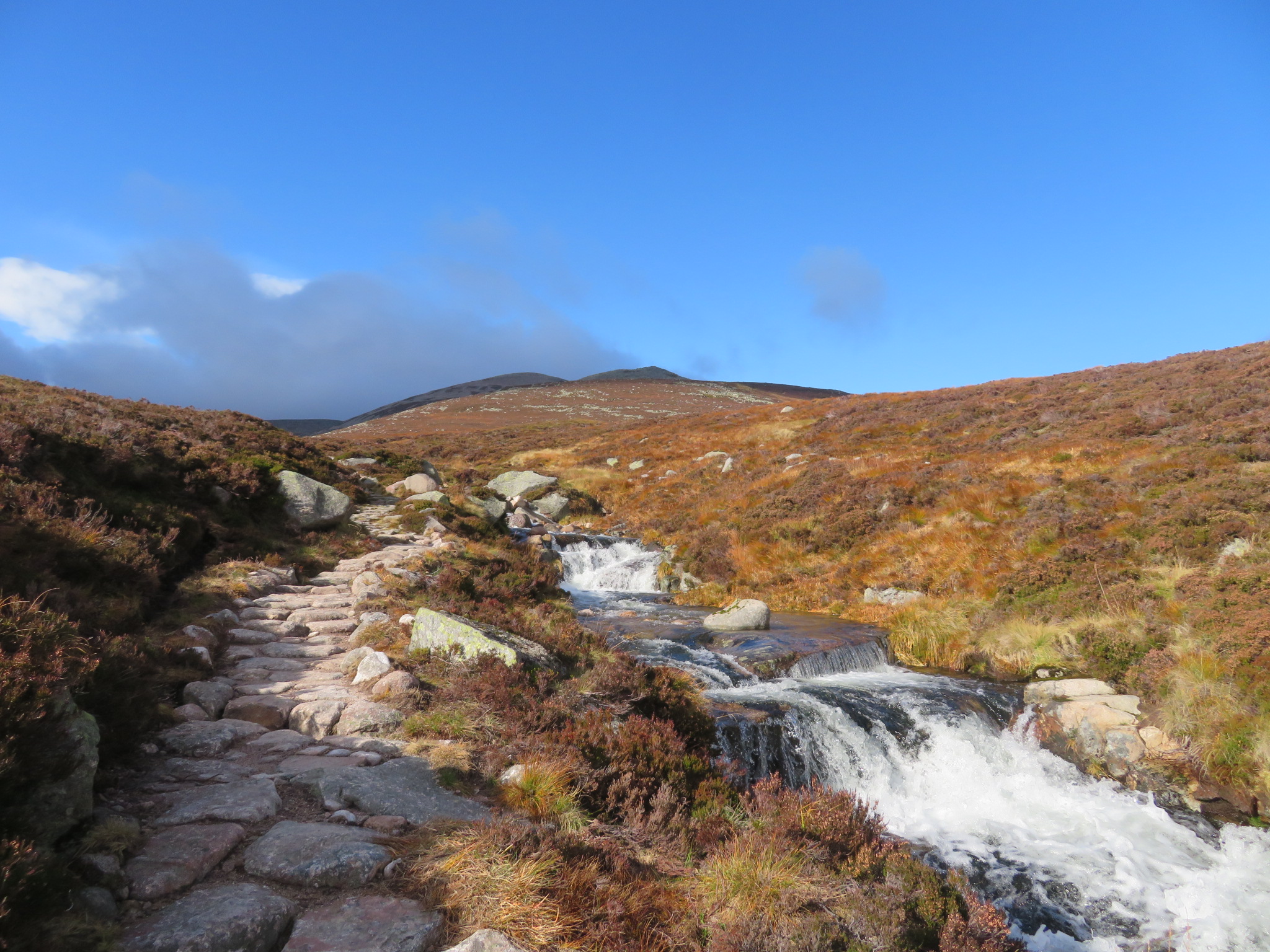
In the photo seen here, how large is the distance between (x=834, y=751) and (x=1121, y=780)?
3985 mm

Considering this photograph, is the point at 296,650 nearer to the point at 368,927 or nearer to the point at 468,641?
the point at 468,641

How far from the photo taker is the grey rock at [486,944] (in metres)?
3.39

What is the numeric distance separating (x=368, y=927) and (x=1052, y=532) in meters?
16.0

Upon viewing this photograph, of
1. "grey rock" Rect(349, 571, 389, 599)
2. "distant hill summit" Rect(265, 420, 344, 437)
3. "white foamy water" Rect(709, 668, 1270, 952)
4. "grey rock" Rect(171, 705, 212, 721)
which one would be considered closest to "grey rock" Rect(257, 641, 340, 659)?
"grey rock" Rect(171, 705, 212, 721)

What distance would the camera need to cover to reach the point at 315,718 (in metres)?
6.07

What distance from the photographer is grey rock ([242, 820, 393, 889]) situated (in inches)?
149

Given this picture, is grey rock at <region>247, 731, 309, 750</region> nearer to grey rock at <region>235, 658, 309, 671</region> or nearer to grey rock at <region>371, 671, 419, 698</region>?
grey rock at <region>371, 671, 419, 698</region>

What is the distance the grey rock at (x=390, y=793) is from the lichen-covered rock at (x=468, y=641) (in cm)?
227

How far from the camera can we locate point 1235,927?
21.5 feet

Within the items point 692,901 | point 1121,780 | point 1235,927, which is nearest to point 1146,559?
point 1121,780

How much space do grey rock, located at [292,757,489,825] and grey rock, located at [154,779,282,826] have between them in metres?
0.30

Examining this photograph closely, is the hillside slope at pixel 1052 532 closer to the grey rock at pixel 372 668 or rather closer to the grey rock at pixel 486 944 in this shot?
the grey rock at pixel 486 944

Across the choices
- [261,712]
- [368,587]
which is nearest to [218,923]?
[261,712]

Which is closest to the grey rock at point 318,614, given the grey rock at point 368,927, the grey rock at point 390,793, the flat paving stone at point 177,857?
the grey rock at point 390,793
